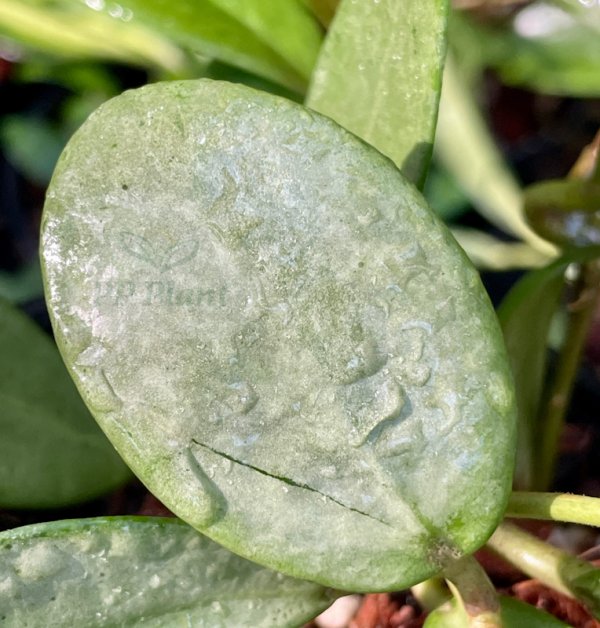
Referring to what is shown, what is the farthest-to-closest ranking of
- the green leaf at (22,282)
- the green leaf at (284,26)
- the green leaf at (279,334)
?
the green leaf at (22,282), the green leaf at (284,26), the green leaf at (279,334)

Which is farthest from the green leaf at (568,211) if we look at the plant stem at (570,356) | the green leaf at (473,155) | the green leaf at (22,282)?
the green leaf at (22,282)

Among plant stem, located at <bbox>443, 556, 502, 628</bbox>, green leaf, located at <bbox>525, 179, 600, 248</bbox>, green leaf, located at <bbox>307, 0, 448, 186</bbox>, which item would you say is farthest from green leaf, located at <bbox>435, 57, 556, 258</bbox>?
plant stem, located at <bbox>443, 556, 502, 628</bbox>

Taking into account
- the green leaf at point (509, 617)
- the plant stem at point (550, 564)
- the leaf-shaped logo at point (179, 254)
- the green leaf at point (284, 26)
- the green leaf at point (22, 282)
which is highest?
the green leaf at point (284, 26)

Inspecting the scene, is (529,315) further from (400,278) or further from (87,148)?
(87,148)

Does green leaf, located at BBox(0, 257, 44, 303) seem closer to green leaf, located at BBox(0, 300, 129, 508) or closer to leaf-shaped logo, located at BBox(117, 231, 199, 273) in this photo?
green leaf, located at BBox(0, 300, 129, 508)

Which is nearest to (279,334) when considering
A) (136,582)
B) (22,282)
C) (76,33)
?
(136,582)

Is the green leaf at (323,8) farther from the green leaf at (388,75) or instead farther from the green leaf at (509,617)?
the green leaf at (509,617)
